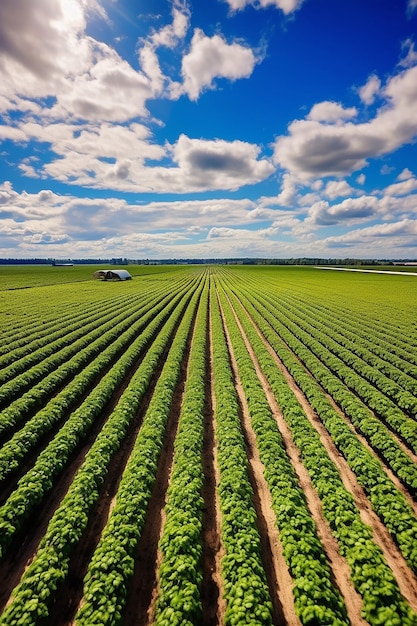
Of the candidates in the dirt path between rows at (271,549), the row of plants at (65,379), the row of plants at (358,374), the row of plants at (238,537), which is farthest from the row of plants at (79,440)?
the row of plants at (358,374)

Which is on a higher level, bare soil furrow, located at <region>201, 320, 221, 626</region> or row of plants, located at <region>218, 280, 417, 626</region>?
row of plants, located at <region>218, 280, 417, 626</region>

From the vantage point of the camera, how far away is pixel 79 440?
12.6 m

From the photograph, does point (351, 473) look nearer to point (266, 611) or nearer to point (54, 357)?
point (266, 611)

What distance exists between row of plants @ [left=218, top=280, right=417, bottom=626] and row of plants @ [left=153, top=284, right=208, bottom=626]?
3652mm

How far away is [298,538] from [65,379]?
15.5 metres

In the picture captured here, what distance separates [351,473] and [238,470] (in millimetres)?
4343

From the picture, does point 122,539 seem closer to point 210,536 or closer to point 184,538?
point 184,538

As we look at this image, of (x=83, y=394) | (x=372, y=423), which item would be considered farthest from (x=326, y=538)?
(x=83, y=394)

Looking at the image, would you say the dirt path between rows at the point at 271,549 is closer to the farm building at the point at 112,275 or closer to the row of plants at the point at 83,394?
the row of plants at the point at 83,394

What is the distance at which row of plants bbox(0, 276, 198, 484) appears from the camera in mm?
10984

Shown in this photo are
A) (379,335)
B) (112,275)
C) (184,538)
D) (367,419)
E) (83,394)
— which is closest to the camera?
(184,538)

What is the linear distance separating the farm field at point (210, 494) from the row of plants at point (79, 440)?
62mm

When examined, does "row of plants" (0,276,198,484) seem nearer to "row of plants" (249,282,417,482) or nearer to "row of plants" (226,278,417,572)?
"row of plants" (226,278,417,572)

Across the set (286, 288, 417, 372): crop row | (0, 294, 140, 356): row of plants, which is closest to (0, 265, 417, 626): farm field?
(286, 288, 417, 372): crop row
